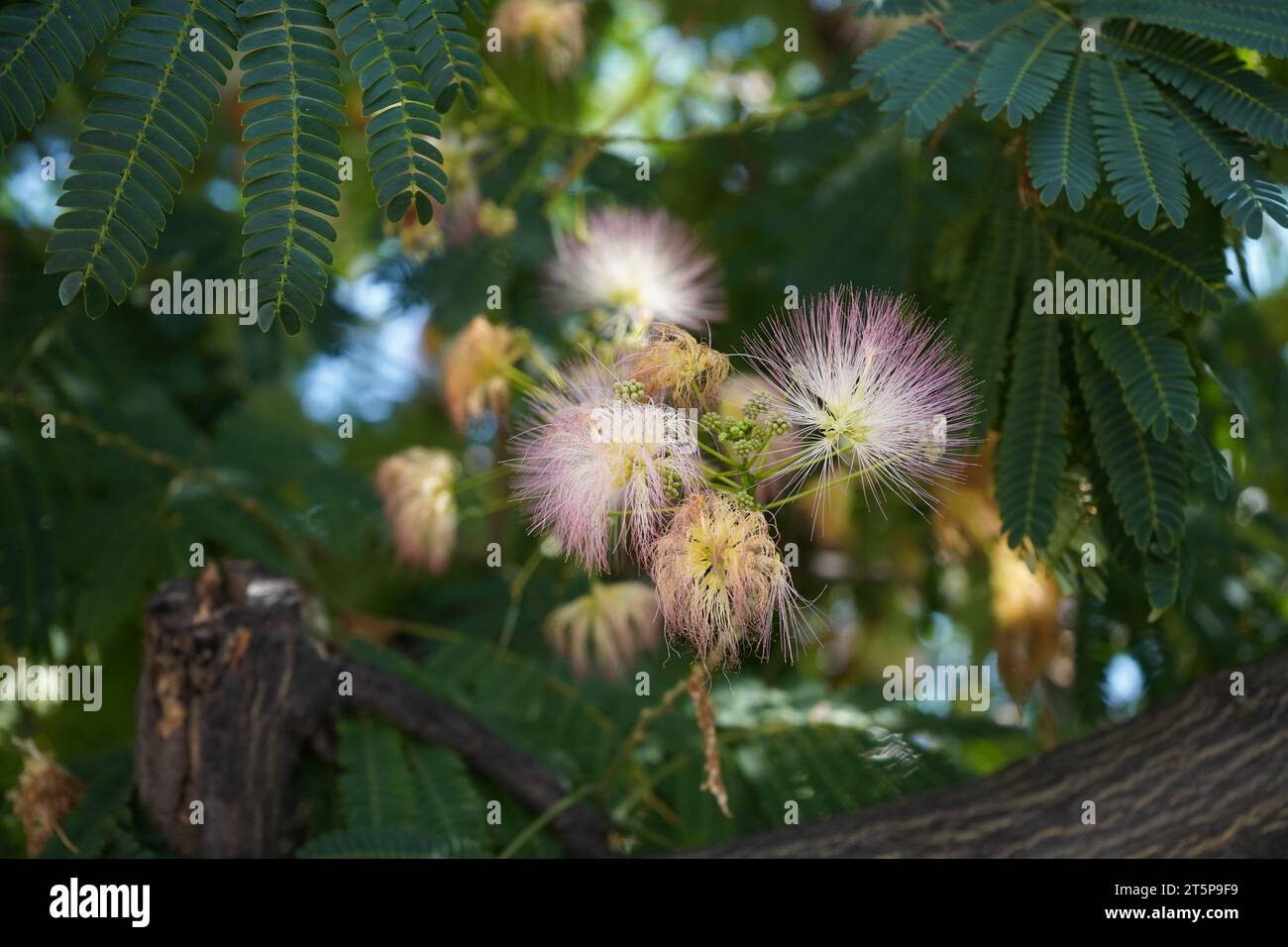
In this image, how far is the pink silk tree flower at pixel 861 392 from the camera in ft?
6.33

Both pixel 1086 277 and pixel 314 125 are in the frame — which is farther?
pixel 1086 277

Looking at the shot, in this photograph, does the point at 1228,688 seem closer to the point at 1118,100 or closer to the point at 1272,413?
the point at 1118,100

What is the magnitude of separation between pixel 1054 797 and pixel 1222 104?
1604mm

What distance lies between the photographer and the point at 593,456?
6.39 feet

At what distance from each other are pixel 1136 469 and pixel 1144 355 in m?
0.24

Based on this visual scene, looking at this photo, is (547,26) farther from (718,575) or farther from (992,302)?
(718,575)

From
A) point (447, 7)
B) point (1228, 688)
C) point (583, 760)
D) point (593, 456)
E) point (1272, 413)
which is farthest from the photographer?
point (1272, 413)

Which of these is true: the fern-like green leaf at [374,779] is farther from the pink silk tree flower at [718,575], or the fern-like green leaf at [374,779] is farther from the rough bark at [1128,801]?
the pink silk tree flower at [718,575]

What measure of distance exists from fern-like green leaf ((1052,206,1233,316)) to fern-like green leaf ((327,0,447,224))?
4.78 feet

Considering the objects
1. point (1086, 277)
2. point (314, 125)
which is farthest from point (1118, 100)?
point (314, 125)

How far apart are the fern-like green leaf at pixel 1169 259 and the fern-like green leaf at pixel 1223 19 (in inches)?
15.4
